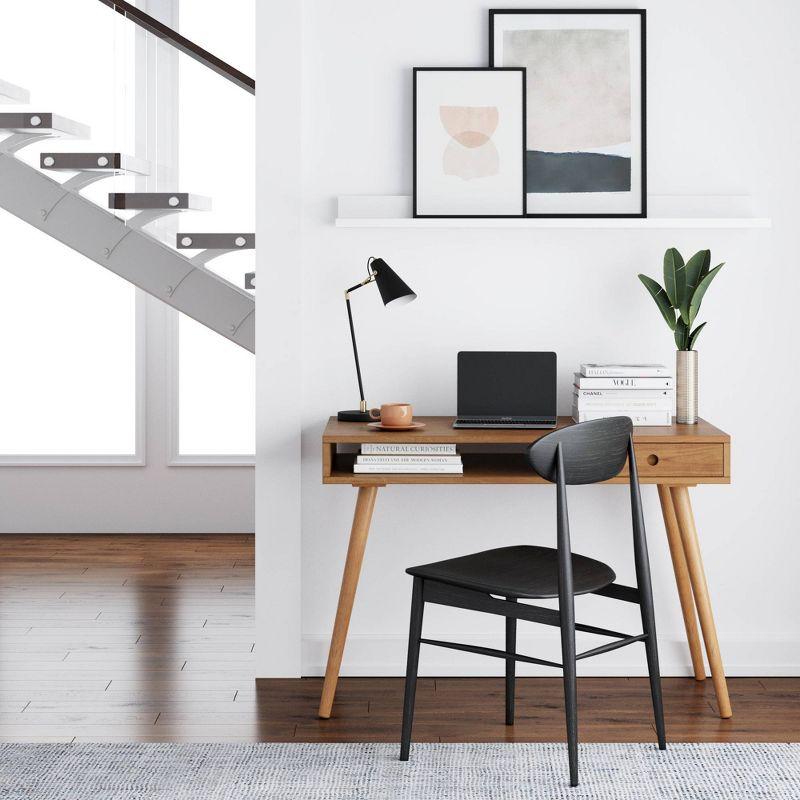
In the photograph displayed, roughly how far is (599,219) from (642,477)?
0.85 metres

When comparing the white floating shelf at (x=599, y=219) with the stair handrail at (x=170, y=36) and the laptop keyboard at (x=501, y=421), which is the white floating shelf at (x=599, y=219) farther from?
the stair handrail at (x=170, y=36)

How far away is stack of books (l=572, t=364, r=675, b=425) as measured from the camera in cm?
303

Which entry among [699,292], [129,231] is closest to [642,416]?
[699,292]

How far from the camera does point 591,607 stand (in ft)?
11.0

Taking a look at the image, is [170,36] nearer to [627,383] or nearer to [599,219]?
[599,219]

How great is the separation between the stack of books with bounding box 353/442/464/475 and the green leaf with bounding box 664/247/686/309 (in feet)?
2.73

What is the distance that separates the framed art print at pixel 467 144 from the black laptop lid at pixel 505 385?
1.59 ft

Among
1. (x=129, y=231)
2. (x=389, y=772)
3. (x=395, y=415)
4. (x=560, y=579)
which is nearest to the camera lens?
(x=560, y=579)

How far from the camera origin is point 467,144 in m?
3.23

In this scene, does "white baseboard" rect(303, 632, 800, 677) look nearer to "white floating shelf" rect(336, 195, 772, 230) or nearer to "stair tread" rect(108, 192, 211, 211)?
"white floating shelf" rect(336, 195, 772, 230)

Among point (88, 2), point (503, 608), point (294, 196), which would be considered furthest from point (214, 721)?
point (88, 2)

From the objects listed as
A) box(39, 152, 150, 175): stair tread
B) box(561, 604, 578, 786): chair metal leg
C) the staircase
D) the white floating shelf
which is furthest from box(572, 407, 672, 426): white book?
box(39, 152, 150, 175): stair tread

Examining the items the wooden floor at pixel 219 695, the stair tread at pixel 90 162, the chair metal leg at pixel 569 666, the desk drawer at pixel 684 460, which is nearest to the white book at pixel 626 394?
the desk drawer at pixel 684 460

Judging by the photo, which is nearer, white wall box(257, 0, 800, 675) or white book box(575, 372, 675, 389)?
white book box(575, 372, 675, 389)
